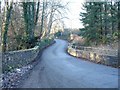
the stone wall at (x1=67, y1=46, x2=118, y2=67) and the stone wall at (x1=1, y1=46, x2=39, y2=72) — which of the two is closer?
the stone wall at (x1=1, y1=46, x2=39, y2=72)

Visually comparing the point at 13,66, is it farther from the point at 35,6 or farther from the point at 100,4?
the point at 100,4

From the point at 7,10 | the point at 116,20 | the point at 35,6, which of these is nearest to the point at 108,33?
the point at 116,20

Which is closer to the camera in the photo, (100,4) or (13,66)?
(13,66)

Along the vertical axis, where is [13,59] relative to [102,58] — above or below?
above

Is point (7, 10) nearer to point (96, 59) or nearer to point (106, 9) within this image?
point (96, 59)

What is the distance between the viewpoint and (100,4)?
43.8m

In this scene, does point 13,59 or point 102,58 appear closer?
point 13,59

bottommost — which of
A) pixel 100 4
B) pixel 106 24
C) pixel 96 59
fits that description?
pixel 96 59

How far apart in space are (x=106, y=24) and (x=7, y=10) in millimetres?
24356

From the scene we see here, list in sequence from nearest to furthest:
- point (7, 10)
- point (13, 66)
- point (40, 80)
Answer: point (40, 80) < point (13, 66) < point (7, 10)

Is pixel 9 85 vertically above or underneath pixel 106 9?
underneath

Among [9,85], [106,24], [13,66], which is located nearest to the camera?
[9,85]

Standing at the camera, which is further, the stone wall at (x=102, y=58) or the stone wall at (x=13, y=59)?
the stone wall at (x=102, y=58)

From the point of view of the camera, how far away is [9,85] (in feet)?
40.8
